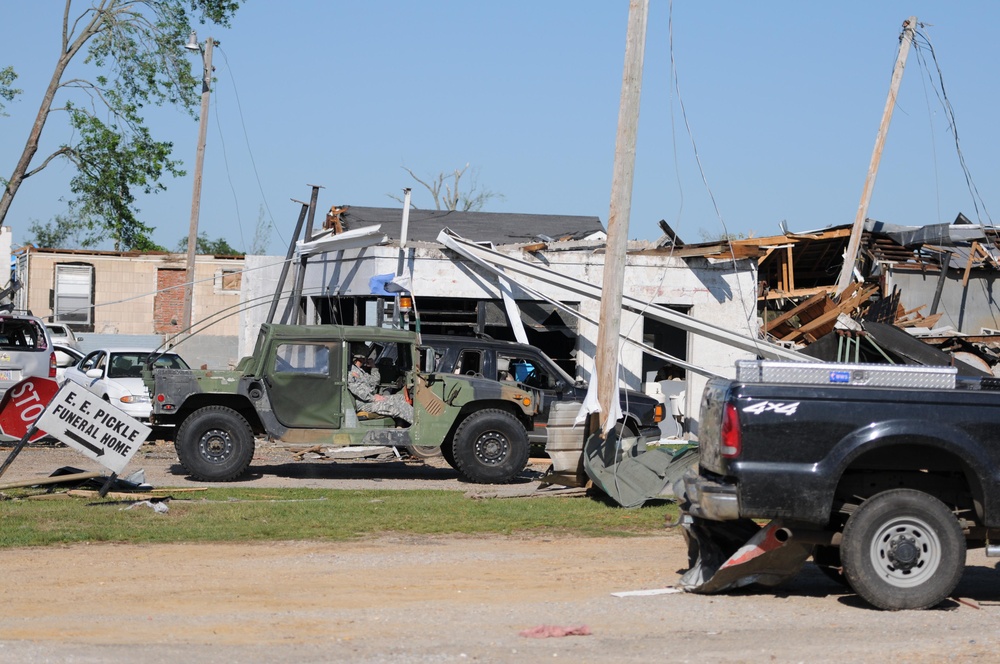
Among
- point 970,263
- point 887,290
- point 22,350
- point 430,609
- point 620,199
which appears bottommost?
point 430,609

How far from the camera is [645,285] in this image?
822 inches

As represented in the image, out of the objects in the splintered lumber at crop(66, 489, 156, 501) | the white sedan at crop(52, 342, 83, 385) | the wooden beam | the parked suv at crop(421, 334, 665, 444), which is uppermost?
the wooden beam

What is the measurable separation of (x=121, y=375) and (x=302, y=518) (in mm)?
10105

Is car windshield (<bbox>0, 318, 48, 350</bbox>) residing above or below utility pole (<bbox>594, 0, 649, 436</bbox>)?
below

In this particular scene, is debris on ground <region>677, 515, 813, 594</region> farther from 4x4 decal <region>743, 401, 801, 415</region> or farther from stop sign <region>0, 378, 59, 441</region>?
stop sign <region>0, 378, 59, 441</region>

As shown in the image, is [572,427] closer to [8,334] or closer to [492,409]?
[492,409]

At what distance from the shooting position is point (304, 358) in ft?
48.8

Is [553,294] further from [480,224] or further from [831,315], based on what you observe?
[831,315]

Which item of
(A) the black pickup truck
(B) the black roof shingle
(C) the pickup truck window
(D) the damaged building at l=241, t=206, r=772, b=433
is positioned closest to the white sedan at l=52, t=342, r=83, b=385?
(D) the damaged building at l=241, t=206, r=772, b=433

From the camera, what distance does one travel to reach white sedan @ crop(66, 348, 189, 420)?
18.8 meters

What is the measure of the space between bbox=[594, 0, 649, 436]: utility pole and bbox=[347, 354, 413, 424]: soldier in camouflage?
2815mm

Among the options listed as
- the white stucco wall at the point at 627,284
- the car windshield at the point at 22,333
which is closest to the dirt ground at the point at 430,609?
the white stucco wall at the point at 627,284

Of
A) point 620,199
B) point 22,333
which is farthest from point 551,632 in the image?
point 22,333

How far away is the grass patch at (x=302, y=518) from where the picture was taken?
33.9ft
